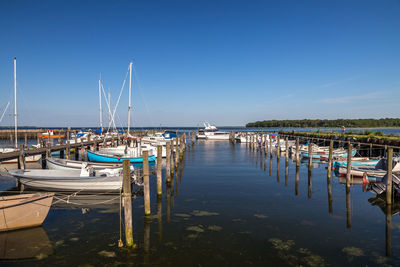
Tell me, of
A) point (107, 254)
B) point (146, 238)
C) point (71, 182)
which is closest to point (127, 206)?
point (107, 254)

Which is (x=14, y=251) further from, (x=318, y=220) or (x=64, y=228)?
(x=318, y=220)

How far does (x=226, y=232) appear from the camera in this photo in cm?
1116

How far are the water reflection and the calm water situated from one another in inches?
1.5

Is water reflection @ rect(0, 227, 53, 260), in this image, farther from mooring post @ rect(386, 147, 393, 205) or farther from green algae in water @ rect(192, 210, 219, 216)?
mooring post @ rect(386, 147, 393, 205)

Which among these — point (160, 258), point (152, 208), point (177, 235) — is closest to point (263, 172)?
point (152, 208)

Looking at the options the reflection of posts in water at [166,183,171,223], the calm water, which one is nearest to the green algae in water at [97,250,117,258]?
the calm water

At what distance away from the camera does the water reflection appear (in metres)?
9.23

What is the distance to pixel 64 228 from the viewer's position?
11.6 metres

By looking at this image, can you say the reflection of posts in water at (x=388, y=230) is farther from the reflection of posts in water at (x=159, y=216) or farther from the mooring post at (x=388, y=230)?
the reflection of posts in water at (x=159, y=216)

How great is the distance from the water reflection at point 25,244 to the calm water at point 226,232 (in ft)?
0.13

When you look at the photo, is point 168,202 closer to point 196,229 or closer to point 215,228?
point 196,229

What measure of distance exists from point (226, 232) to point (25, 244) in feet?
26.6

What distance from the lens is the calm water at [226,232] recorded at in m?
9.00

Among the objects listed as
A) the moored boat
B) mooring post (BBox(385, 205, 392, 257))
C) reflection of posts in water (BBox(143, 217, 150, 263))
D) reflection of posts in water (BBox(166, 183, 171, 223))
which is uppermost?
the moored boat
